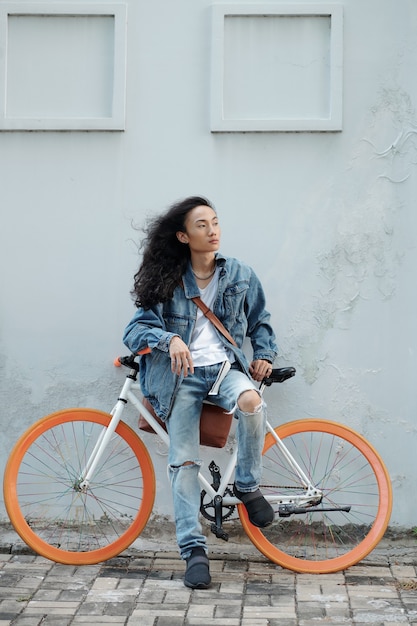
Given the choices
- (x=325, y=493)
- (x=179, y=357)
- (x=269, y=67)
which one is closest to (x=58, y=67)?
(x=269, y=67)

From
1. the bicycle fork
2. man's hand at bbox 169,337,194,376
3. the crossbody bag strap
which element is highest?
the crossbody bag strap

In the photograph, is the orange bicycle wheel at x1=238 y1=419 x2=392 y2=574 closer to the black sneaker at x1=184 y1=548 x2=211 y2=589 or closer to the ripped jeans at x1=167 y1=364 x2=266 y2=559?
the ripped jeans at x1=167 y1=364 x2=266 y2=559

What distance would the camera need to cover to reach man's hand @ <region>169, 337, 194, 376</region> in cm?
496

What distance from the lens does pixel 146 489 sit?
Result: 18.0ft

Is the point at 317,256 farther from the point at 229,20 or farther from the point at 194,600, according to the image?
the point at 194,600

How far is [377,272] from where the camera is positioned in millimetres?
5695

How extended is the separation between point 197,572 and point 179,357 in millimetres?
1080

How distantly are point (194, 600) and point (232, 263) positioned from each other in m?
1.80

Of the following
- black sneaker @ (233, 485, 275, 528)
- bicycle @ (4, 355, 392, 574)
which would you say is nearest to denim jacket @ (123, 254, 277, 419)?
bicycle @ (4, 355, 392, 574)

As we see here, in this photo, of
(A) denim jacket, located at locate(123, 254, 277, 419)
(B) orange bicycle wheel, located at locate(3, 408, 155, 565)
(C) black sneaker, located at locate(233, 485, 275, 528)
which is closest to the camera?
(C) black sneaker, located at locate(233, 485, 275, 528)

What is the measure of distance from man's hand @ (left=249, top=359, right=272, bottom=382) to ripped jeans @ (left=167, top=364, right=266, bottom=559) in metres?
0.17

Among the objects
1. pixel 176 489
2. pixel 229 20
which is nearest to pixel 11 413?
pixel 176 489

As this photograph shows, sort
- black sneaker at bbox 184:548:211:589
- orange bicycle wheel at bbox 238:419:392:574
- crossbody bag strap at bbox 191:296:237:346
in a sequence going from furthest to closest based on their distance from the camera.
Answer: orange bicycle wheel at bbox 238:419:392:574
crossbody bag strap at bbox 191:296:237:346
black sneaker at bbox 184:548:211:589

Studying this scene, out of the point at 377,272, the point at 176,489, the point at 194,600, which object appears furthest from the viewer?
the point at 377,272
